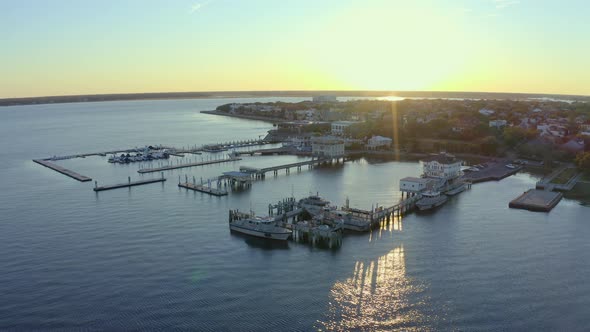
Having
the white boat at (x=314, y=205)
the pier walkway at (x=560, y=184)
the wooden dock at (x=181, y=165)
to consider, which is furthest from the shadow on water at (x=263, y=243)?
the pier walkway at (x=560, y=184)

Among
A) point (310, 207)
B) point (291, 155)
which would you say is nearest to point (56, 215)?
point (310, 207)

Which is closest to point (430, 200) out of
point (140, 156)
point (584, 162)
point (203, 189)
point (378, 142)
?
point (203, 189)

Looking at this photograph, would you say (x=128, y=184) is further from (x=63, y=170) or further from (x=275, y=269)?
(x=275, y=269)

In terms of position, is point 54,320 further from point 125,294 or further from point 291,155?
point 291,155

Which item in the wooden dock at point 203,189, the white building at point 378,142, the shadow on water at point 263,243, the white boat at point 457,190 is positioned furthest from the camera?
the white building at point 378,142

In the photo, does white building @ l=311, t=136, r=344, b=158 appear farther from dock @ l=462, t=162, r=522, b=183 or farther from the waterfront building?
the waterfront building

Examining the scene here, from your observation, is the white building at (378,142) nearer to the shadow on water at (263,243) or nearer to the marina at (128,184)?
the marina at (128,184)
